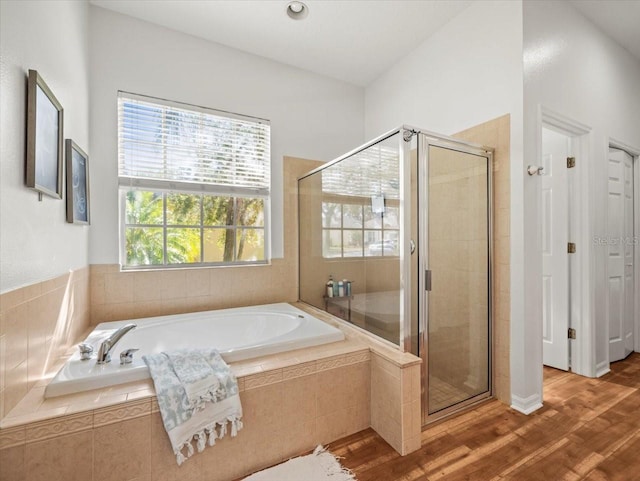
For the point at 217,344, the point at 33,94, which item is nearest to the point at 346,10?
the point at 33,94

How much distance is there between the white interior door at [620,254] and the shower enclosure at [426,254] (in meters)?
1.48

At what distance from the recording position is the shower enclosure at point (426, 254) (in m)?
1.81

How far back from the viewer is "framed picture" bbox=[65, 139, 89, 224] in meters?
1.75

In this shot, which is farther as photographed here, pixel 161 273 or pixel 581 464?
pixel 161 273

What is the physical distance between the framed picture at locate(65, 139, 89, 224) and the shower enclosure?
5.79 ft

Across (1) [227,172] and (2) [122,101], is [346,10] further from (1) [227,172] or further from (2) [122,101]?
(2) [122,101]

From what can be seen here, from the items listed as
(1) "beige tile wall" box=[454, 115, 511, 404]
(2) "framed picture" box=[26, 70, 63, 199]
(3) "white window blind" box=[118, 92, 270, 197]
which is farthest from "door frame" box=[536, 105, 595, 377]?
(2) "framed picture" box=[26, 70, 63, 199]

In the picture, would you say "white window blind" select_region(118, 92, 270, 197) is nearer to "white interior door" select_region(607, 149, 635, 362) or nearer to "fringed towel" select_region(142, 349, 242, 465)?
"fringed towel" select_region(142, 349, 242, 465)

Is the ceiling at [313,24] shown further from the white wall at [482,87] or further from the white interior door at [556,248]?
the white interior door at [556,248]

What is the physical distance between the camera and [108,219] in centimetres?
230

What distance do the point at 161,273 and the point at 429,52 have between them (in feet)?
9.50

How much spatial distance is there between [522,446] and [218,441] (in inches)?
62.1

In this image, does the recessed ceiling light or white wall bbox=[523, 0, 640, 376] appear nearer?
white wall bbox=[523, 0, 640, 376]

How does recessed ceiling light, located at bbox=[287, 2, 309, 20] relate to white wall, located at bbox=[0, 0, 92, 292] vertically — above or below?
above
